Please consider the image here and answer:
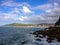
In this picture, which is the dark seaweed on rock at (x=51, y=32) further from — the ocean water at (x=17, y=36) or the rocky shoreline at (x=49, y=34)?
the ocean water at (x=17, y=36)

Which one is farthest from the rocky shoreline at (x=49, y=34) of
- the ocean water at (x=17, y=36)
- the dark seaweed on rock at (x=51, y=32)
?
the ocean water at (x=17, y=36)

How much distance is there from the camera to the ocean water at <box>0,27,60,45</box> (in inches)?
144

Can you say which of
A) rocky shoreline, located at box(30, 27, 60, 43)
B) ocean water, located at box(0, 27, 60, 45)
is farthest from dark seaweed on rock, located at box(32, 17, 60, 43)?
ocean water, located at box(0, 27, 60, 45)

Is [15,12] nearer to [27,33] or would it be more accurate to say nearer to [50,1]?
[27,33]

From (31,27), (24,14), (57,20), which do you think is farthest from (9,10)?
(57,20)

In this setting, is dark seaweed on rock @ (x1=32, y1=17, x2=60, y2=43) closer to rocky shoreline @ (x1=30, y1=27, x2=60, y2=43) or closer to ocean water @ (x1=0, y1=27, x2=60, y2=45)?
rocky shoreline @ (x1=30, y1=27, x2=60, y2=43)

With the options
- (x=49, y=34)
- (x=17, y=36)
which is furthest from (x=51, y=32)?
(x=17, y=36)

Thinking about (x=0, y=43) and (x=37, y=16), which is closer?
(x=0, y=43)

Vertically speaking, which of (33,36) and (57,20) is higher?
(57,20)

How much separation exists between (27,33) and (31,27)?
24 centimetres

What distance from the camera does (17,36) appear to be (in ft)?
12.5

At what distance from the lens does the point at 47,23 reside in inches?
148

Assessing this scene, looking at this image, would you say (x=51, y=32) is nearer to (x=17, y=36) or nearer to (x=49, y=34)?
(x=49, y=34)

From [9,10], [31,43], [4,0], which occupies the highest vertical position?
[4,0]
